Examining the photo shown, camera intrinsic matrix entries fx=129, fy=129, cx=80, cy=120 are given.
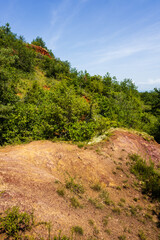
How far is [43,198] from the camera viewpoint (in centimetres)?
426

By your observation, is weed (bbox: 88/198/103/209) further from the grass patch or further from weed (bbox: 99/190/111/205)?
the grass patch

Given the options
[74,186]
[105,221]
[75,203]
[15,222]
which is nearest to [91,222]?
[105,221]

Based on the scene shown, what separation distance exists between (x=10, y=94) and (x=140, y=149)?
12.5 metres

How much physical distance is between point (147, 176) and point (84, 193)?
12.9ft

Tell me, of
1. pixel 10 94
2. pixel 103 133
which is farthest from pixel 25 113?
pixel 103 133

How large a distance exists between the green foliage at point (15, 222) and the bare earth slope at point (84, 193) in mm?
264

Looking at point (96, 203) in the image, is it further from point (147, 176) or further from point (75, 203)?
point (147, 176)

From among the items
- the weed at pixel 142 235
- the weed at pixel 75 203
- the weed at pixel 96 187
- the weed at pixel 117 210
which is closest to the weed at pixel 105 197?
the weed at pixel 96 187

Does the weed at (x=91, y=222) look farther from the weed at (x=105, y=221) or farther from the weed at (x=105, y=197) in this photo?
the weed at (x=105, y=197)

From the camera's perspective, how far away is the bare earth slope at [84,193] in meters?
3.86

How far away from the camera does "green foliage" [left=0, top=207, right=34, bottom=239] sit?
280cm

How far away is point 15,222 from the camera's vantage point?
299 centimetres

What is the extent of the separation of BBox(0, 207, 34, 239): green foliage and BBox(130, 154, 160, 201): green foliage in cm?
555

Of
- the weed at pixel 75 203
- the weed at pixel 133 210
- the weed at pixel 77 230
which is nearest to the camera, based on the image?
the weed at pixel 77 230
